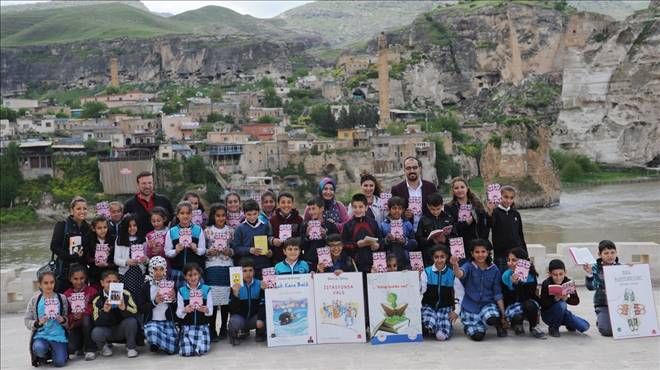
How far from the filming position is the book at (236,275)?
278 inches

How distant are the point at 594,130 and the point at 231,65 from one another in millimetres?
57904

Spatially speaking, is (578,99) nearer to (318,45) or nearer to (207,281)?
(207,281)

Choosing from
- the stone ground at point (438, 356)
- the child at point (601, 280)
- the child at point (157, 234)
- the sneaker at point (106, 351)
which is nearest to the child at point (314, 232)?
the stone ground at point (438, 356)

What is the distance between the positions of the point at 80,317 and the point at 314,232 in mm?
2381

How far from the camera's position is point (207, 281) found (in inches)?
290

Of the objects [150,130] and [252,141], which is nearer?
[252,141]

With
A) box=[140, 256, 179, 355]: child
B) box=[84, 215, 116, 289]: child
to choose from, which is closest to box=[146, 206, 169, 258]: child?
box=[140, 256, 179, 355]: child

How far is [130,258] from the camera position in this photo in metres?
7.21

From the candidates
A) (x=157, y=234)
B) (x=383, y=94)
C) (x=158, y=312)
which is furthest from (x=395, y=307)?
(x=383, y=94)

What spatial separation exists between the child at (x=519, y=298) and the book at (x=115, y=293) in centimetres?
367

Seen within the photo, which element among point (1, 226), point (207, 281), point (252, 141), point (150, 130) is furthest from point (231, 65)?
point (207, 281)

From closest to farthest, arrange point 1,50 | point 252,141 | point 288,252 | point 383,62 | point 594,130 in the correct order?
point 288,252 → point 252,141 → point 594,130 → point 383,62 → point 1,50

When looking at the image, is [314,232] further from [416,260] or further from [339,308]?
[416,260]

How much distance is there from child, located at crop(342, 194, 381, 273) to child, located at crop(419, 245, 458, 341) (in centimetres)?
57
